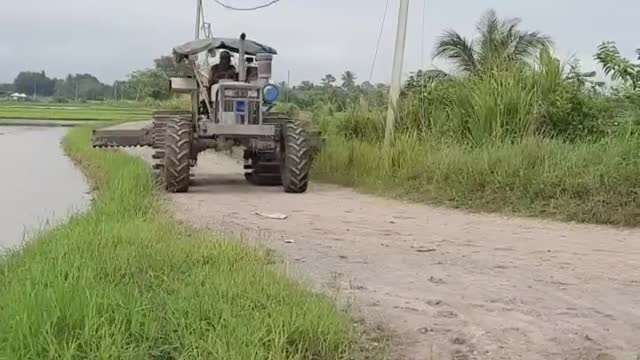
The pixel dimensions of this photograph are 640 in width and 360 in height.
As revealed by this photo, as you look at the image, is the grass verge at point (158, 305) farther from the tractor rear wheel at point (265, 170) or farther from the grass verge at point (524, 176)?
the tractor rear wheel at point (265, 170)

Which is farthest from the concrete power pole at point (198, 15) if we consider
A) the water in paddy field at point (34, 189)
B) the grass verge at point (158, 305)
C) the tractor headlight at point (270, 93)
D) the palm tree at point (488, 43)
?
the grass verge at point (158, 305)

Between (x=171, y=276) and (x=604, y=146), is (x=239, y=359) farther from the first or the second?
(x=604, y=146)

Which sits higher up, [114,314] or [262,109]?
[262,109]

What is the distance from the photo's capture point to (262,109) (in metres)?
11.3

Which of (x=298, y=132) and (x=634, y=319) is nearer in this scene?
(x=634, y=319)

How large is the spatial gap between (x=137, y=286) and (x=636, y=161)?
237 inches

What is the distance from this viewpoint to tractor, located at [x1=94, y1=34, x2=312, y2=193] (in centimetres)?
1053

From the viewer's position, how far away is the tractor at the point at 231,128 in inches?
415

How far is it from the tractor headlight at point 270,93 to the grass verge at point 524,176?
162cm

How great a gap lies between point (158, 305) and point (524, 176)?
19.6ft

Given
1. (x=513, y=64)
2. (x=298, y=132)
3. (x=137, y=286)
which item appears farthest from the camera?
(x=513, y=64)

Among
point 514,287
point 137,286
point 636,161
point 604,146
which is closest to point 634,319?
point 514,287

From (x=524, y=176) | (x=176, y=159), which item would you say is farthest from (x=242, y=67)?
(x=524, y=176)

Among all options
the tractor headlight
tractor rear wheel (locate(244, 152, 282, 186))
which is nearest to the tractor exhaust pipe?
the tractor headlight
